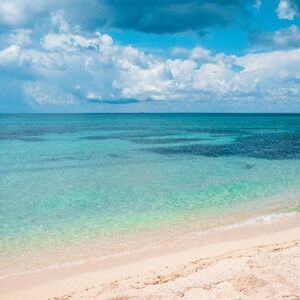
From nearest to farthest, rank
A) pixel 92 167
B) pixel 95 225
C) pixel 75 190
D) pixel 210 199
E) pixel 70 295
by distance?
pixel 70 295
pixel 95 225
pixel 210 199
pixel 75 190
pixel 92 167

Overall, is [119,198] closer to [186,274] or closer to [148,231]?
[148,231]

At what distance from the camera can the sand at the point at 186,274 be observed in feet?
30.5

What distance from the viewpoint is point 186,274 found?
1074 cm

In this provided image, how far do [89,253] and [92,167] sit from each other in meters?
18.4

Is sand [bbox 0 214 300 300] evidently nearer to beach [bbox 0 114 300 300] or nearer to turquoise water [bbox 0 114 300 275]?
beach [bbox 0 114 300 300]

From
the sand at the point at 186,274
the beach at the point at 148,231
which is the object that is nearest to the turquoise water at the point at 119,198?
the beach at the point at 148,231

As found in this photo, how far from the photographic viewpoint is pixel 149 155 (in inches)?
1558

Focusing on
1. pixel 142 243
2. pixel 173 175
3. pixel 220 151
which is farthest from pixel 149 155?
pixel 142 243

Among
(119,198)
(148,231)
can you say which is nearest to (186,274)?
(148,231)

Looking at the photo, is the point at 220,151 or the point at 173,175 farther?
the point at 220,151

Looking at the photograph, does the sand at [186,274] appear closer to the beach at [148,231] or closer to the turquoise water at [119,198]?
the beach at [148,231]

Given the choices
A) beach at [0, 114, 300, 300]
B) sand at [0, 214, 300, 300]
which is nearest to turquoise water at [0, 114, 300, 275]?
beach at [0, 114, 300, 300]

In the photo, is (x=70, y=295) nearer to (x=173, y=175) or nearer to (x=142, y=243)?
(x=142, y=243)

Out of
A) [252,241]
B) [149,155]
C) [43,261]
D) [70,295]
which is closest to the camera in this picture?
[70,295]
